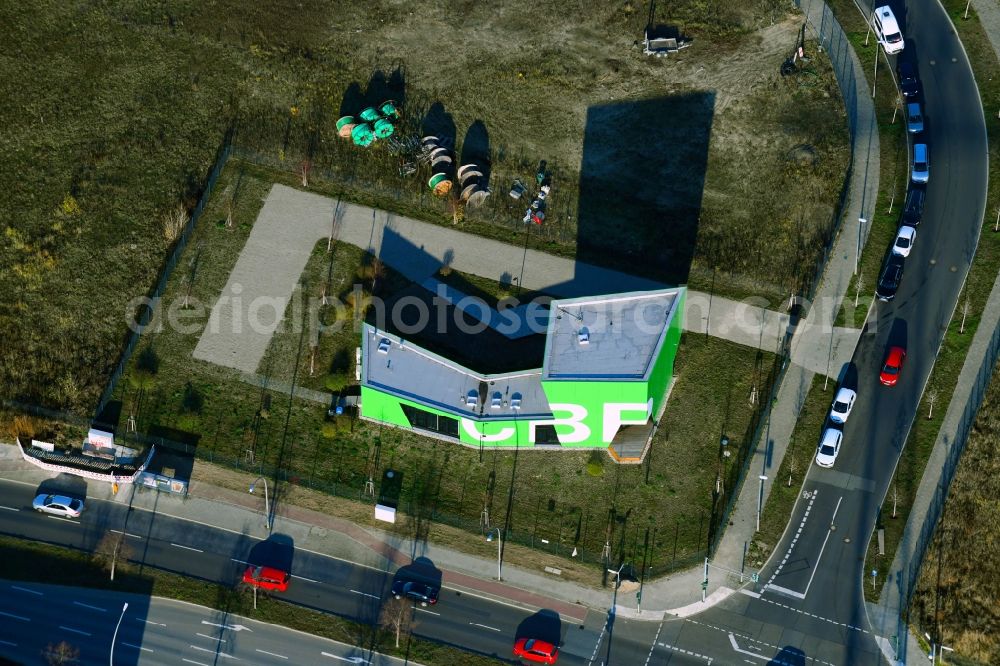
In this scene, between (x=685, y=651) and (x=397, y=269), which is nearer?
(x=685, y=651)

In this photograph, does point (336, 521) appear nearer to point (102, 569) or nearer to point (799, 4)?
point (102, 569)

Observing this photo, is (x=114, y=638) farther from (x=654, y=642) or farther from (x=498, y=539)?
(x=654, y=642)

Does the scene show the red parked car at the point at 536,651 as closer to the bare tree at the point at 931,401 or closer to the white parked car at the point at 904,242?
the bare tree at the point at 931,401

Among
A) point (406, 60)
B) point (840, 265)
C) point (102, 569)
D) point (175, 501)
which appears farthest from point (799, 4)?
point (102, 569)

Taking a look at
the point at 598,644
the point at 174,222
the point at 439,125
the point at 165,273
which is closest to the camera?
the point at 598,644

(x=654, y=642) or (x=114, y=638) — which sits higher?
(x=654, y=642)

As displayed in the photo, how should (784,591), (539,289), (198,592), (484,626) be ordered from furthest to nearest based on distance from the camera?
(539,289) → (198,592) → (784,591) → (484,626)

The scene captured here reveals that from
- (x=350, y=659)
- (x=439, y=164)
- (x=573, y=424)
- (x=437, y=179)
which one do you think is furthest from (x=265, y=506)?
(x=439, y=164)
